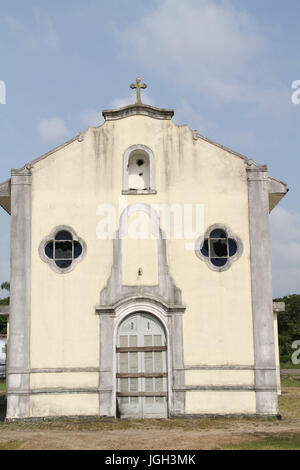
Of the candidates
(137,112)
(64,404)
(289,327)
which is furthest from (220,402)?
(289,327)

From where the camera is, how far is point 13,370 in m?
15.8

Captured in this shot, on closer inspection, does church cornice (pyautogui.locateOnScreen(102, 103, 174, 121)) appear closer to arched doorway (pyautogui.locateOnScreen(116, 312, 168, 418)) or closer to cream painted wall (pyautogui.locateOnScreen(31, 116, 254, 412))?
cream painted wall (pyautogui.locateOnScreen(31, 116, 254, 412))

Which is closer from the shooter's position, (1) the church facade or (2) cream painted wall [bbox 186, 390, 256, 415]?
(2) cream painted wall [bbox 186, 390, 256, 415]

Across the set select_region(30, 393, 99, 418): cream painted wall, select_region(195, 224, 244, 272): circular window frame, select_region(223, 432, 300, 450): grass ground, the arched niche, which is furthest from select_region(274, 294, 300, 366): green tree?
select_region(223, 432, 300, 450): grass ground

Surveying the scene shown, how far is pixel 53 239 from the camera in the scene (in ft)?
54.3

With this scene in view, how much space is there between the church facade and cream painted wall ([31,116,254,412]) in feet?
0.09

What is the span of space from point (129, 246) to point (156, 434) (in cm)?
521

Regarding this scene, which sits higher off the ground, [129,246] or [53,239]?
[53,239]

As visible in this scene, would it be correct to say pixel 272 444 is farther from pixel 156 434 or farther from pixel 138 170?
pixel 138 170

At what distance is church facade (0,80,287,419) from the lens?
15719 millimetres

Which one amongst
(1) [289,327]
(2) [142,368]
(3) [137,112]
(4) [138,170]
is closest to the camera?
(2) [142,368]

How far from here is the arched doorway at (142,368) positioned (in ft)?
51.6

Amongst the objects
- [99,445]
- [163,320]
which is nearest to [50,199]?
[163,320]

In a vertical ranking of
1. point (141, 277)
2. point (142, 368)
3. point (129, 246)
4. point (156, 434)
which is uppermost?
point (129, 246)
